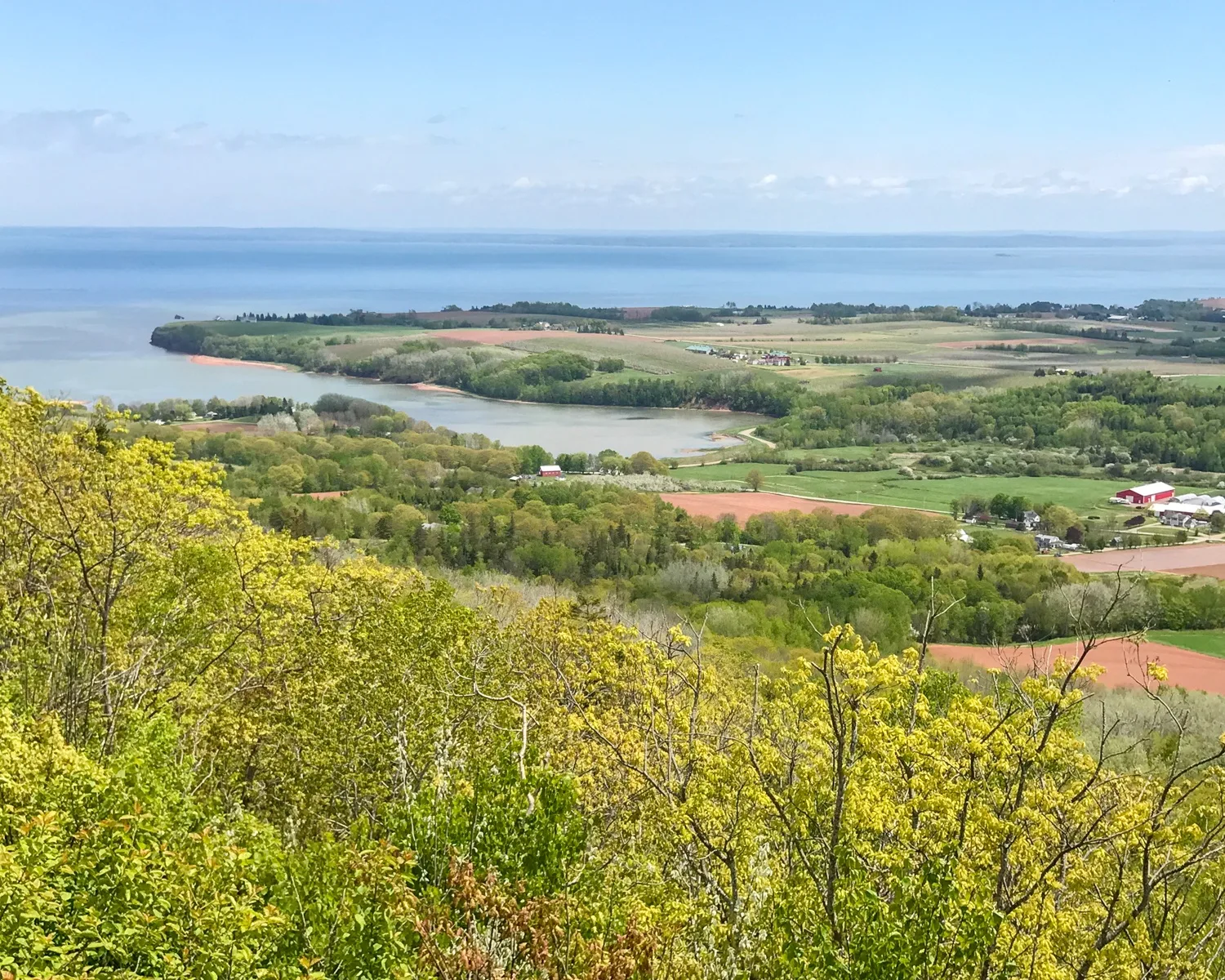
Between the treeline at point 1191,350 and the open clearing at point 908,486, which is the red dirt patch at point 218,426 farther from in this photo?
the treeline at point 1191,350

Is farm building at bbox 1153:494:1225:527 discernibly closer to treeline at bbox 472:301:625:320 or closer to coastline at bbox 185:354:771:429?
coastline at bbox 185:354:771:429

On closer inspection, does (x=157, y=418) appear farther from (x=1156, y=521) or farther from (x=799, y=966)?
(x=799, y=966)

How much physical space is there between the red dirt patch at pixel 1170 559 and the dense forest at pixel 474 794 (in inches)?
1325

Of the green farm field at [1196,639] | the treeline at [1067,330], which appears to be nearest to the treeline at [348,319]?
the treeline at [1067,330]

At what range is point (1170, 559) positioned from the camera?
47.8 meters

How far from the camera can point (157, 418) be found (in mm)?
71375

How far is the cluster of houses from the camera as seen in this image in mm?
108787

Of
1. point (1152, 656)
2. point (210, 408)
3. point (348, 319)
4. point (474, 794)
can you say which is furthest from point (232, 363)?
point (474, 794)

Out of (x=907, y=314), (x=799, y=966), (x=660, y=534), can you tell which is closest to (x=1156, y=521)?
(x=660, y=534)

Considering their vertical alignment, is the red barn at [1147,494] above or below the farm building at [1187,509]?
above

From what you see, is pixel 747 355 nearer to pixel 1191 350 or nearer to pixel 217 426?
pixel 1191 350

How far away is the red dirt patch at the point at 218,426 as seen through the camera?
217 ft

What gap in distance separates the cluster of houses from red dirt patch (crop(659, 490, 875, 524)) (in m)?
49.4

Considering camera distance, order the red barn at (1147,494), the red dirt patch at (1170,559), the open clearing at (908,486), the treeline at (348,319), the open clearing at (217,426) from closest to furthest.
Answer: the red dirt patch at (1170,559)
the red barn at (1147,494)
the open clearing at (908,486)
the open clearing at (217,426)
the treeline at (348,319)
